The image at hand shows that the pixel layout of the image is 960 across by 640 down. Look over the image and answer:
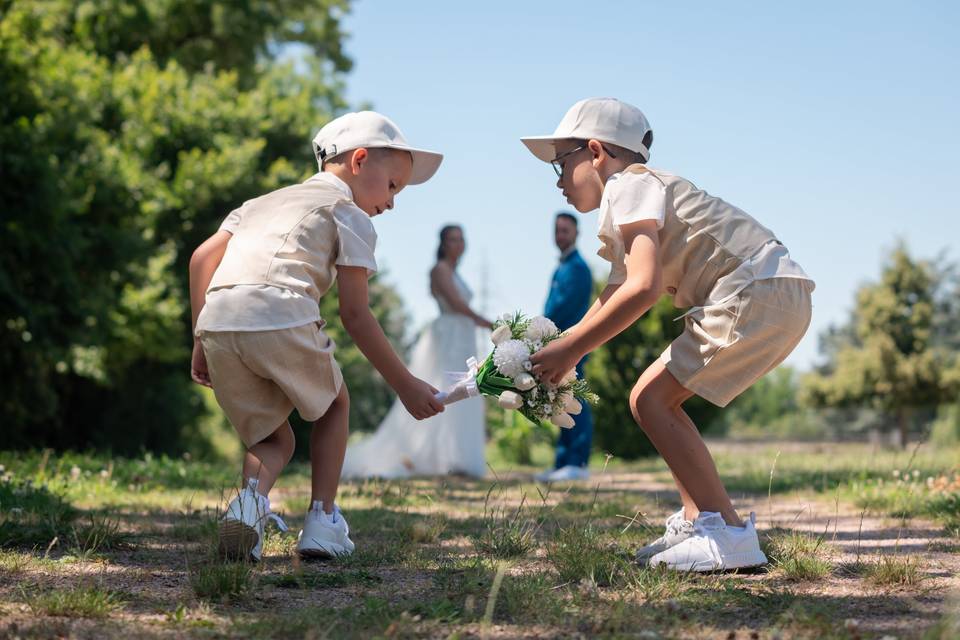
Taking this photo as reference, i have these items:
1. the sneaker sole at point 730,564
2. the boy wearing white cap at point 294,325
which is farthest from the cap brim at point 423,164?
the sneaker sole at point 730,564

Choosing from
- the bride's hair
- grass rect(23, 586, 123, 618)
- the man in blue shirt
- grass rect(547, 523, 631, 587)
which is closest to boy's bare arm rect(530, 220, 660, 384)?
grass rect(547, 523, 631, 587)

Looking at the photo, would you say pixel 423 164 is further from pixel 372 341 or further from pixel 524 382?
pixel 524 382

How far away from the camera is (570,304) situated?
9156 millimetres

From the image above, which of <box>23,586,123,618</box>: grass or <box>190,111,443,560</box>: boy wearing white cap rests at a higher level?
<box>190,111,443,560</box>: boy wearing white cap

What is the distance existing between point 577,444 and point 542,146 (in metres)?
5.80

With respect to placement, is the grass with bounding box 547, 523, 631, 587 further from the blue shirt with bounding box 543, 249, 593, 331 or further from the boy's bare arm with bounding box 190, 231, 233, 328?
the blue shirt with bounding box 543, 249, 593, 331

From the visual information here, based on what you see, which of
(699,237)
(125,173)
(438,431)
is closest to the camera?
(699,237)

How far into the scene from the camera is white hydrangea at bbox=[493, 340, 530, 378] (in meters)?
3.53

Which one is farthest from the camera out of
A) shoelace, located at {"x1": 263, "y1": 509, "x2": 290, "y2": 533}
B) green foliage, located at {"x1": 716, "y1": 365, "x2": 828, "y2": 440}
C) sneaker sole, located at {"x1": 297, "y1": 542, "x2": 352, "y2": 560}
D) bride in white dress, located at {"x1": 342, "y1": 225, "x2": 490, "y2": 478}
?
green foliage, located at {"x1": 716, "y1": 365, "x2": 828, "y2": 440}

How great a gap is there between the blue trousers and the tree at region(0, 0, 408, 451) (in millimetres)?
8933

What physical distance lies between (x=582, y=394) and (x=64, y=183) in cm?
1284

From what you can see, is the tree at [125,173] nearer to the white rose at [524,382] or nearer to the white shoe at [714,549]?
the white rose at [524,382]

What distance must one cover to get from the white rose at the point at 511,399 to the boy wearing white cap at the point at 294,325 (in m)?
0.30

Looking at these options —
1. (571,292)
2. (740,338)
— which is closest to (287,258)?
(740,338)
